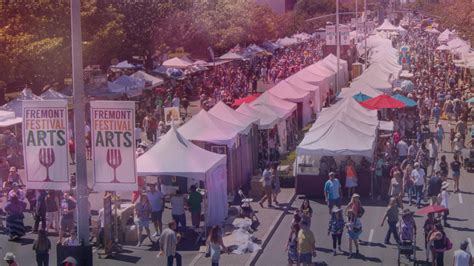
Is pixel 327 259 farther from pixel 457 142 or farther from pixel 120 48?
pixel 120 48

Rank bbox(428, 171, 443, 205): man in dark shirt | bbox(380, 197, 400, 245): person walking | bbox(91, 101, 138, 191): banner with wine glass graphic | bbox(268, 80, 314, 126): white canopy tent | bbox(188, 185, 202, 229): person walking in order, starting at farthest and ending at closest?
1. bbox(268, 80, 314, 126): white canopy tent
2. bbox(428, 171, 443, 205): man in dark shirt
3. bbox(188, 185, 202, 229): person walking
4. bbox(380, 197, 400, 245): person walking
5. bbox(91, 101, 138, 191): banner with wine glass graphic

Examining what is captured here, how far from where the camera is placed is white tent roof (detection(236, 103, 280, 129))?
29172 mm

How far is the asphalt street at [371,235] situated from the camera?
61.1 ft

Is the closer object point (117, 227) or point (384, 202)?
point (117, 227)

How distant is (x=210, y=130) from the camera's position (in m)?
25.0

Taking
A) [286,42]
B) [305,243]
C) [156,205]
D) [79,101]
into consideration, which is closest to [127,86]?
[156,205]

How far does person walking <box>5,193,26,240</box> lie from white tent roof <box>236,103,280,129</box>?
34.0ft

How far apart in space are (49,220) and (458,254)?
34.9 feet

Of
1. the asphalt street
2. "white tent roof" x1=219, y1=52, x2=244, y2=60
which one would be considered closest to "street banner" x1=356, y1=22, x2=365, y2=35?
"white tent roof" x1=219, y1=52, x2=244, y2=60

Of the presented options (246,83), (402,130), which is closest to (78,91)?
(402,130)

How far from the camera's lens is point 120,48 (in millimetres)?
48312

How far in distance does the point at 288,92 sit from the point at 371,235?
1668cm

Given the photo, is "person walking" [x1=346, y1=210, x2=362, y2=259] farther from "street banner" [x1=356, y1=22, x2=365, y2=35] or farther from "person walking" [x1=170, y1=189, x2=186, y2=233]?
"street banner" [x1=356, y1=22, x2=365, y2=35]

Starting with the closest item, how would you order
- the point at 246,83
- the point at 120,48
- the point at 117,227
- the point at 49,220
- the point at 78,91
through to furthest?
the point at 78,91 < the point at 117,227 < the point at 49,220 < the point at 120,48 < the point at 246,83
